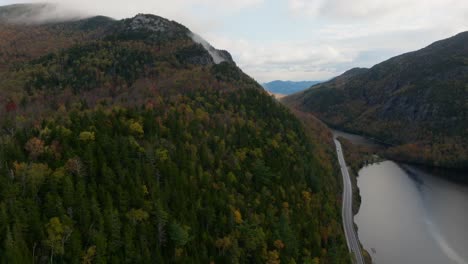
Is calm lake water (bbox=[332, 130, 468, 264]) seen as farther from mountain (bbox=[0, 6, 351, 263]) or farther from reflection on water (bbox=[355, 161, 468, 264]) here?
mountain (bbox=[0, 6, 351, 263])

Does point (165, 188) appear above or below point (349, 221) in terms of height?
above

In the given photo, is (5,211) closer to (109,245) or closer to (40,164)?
(40,164)

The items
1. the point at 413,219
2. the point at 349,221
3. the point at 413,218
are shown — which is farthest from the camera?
the point at 413,218

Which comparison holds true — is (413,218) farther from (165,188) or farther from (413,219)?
(165,188)

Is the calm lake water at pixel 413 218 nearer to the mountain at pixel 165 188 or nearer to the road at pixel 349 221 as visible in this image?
the road at pixel 349 221

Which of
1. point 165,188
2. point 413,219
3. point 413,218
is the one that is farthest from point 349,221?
point 165,188

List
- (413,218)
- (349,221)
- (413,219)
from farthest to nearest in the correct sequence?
(413,218), (413,219), (349,221)

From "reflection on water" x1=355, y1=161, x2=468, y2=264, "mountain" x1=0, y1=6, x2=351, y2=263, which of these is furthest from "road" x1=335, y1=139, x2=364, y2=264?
"reflection on water" x1=355, y1=161, x2=468, y2=264

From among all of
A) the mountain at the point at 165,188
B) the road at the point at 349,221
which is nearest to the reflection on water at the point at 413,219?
the road at the point at 349,221

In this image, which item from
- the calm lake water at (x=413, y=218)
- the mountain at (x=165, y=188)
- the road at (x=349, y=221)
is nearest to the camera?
the mountain at (x=165, y=188)
